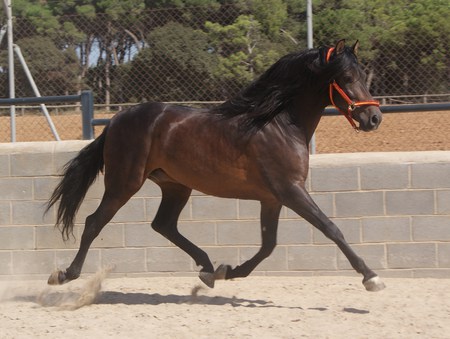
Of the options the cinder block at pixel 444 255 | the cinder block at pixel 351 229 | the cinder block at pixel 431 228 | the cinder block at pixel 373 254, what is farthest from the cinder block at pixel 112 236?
the cinder block at pixel 444 255

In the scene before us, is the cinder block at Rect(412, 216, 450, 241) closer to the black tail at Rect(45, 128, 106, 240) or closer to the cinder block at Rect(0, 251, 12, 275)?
the black tail at Rect(45, 128, 106, 240)

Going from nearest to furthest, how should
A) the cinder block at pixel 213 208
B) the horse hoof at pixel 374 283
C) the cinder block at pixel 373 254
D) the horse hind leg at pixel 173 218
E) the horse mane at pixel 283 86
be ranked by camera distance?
the horse hoof at pixel 374 283 < the horse mane at pixel 283 86 < the horse hind leg at pixel 173 218 < the cinder block at pixel 373 254 < the cinder block at pixel 213 208

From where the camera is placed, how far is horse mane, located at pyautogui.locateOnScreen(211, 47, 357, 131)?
5461 millimetres

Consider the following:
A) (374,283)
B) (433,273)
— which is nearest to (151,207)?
(374,283)

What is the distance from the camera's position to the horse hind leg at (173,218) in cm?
599

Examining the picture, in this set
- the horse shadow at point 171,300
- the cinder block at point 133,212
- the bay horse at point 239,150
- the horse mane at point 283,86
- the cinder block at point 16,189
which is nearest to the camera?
the bay horse at point 239,150

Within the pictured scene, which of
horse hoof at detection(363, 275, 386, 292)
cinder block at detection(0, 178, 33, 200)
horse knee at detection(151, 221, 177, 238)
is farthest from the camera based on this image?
cinder block at detection(0, 178, 33, 200)

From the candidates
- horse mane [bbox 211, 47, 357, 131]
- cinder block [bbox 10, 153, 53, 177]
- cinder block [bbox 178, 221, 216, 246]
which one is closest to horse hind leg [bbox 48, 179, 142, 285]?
horse mane [bbox 211, 47, 357, 131]

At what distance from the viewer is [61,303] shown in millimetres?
5750

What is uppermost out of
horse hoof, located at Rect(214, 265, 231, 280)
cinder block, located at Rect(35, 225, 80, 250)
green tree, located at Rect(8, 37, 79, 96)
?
green tree, located at Rect(8, 37, 79, 96)

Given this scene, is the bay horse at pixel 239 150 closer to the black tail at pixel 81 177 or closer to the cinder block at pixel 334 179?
the black tail at pixel 81 177

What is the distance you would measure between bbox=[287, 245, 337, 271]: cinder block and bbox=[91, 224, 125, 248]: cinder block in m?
1.50

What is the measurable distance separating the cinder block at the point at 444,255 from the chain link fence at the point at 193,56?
4.27 feet

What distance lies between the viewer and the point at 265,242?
580 centimetres
